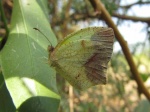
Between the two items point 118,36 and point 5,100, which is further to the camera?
point 118,36

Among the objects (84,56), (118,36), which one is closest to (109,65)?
(118,36)

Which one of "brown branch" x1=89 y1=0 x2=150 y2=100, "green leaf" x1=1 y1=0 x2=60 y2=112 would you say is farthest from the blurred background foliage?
"green leaf" x1=1 y1=0 x2=60 y2=112

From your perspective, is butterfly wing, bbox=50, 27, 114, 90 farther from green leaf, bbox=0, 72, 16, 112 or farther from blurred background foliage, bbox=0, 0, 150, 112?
blurred background foliage, bbox=0, 0, 150, 112

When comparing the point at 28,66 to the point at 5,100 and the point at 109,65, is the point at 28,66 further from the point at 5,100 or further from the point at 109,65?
the point at 109,65

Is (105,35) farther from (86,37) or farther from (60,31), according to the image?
(60,31)

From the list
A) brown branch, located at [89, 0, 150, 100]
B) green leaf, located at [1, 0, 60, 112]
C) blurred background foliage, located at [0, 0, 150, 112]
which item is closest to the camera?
green leaf, located at [1, 0, 60, 112]

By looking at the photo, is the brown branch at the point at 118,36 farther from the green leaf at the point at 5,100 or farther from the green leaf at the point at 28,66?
the green leaf at the point at 5,100

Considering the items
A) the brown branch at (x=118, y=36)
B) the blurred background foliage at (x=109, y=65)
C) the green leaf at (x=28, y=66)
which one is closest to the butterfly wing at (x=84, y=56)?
the green leaf at (x=28, y=66)
